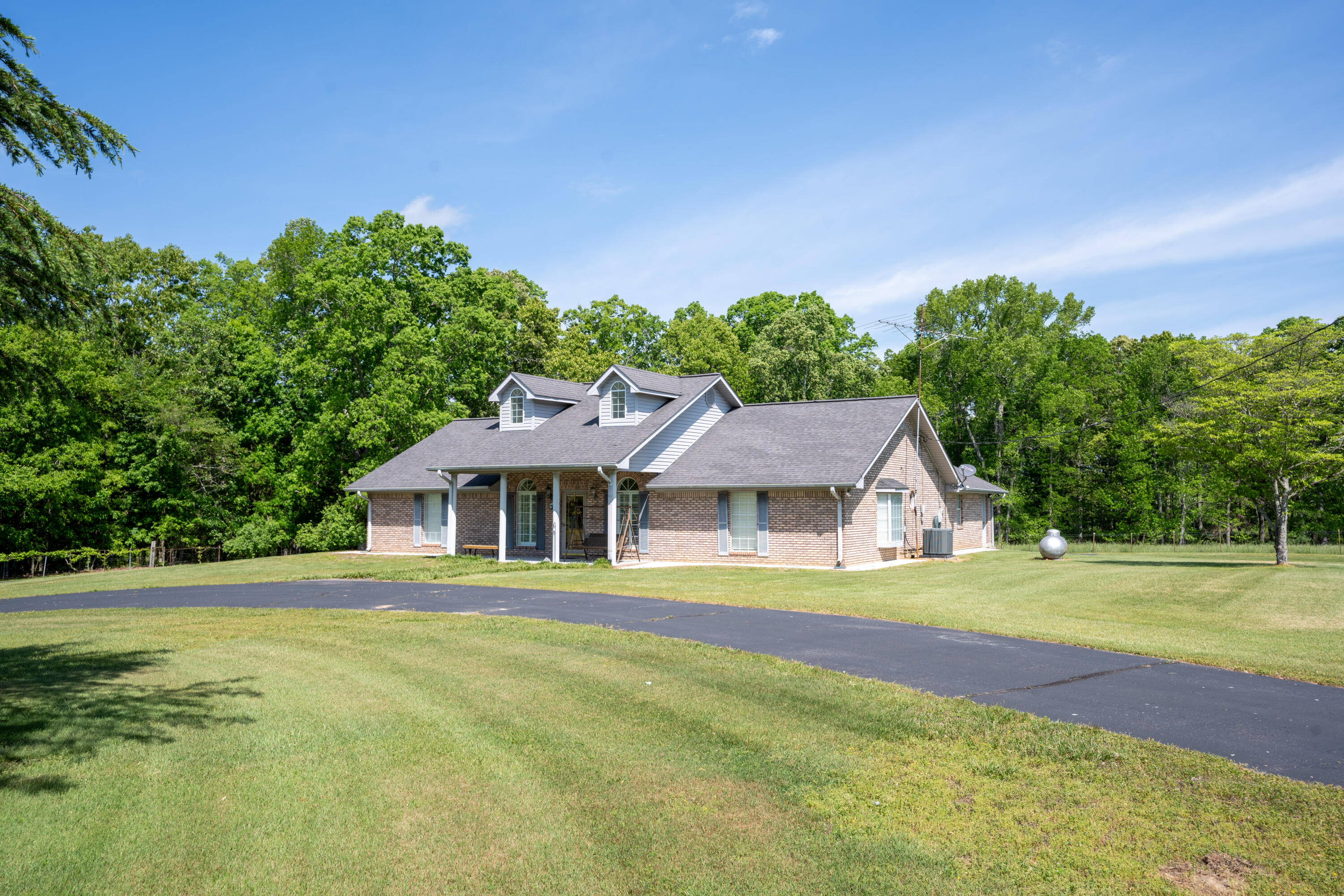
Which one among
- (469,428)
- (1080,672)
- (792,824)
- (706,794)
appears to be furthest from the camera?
(469,428)

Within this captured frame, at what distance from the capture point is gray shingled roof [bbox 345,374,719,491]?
28.1 m

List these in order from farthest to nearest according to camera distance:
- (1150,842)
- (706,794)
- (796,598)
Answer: (796,598) → (706,794) → (1150,842)

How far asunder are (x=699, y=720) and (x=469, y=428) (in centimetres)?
3081

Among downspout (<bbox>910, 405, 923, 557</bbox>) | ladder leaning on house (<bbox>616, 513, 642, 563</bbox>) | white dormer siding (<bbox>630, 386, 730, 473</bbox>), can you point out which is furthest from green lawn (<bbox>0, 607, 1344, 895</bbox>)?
downspout (<bbox>910, 405, 923, 557</bbox>)

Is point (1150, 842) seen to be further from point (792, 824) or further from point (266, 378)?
point (266, 378)

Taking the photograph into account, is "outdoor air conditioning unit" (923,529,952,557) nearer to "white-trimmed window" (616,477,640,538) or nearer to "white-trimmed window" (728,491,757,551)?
"white-trimmed window" (728,491,757,551)

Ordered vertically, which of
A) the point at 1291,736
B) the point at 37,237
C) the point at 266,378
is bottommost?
the point at 1291,736

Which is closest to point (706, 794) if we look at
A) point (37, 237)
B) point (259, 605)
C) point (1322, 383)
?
point (37, 237)

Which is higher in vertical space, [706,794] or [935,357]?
[935,357]

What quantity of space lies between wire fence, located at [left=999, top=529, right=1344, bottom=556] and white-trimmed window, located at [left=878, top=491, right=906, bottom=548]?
1221 centimetres

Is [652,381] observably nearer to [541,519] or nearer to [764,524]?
[541,519]

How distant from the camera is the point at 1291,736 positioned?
7262 millimetres

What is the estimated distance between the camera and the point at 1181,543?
49281 mm

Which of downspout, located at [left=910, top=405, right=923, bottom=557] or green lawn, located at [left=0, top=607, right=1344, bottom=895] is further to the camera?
downspout, located at [left=910, top=405, right=923, bottom=557]
